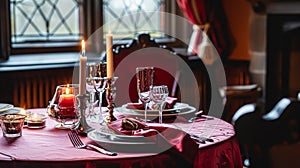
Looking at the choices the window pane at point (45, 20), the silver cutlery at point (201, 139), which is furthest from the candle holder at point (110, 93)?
the window pane at point (45, 20)

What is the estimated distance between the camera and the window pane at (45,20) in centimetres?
357

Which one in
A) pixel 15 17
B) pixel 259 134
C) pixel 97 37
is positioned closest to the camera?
pixel 259 134

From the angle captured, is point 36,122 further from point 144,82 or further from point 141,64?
point 141,64

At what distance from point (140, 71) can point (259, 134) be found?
1.20m

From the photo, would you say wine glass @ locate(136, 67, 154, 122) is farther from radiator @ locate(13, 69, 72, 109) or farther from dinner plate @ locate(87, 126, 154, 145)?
radiator @ locate(13, 69, 72, 109)

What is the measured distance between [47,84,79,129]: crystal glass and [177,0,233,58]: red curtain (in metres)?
2.26

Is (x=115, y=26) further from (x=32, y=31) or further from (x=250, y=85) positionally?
(x=250, y=85)

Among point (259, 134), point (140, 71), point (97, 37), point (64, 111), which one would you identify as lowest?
point (259, 134)

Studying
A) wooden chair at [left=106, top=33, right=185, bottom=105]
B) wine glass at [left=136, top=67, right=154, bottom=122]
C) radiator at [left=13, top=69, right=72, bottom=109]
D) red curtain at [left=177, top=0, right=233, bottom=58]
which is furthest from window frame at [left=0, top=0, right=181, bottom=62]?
wine glass at [left=136, top=67, right=154, bottom=122]

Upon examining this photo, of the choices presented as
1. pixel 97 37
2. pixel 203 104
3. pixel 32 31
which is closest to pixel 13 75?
pixel 32 31

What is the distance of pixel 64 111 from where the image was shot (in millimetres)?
1873

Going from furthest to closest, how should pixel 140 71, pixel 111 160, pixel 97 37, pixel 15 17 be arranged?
pixel 97 37 < pixel 15 17 < pixel 140 71 < pixel 111 160

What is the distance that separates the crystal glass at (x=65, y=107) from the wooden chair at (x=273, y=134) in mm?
1218

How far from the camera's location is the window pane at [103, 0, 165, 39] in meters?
3.93
